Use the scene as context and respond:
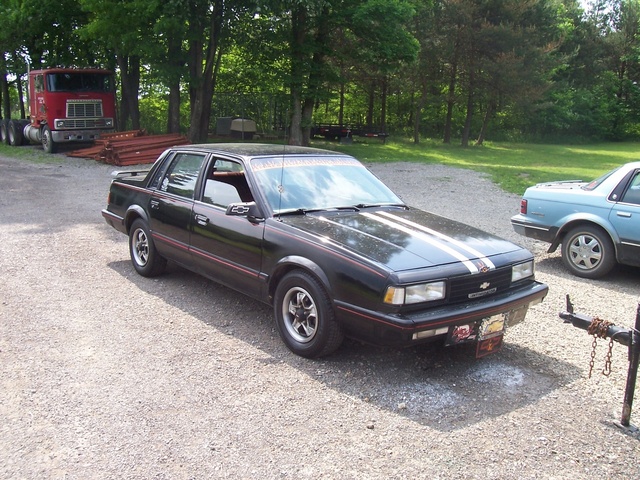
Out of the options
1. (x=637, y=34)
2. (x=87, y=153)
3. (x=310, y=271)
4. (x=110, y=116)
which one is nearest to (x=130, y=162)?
(x=87, y=153)

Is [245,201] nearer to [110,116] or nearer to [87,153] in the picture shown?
[87,153]

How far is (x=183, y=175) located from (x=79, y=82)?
55.5 ft

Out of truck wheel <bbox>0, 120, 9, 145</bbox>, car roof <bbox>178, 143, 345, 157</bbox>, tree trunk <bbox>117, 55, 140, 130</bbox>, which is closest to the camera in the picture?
car roof <bbox>178, 143, 345, 157</bbox>

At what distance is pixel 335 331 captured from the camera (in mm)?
4418

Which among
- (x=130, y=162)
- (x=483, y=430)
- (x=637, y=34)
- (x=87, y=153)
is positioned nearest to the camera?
(x=483, y=430)

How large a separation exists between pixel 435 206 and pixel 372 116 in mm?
29410

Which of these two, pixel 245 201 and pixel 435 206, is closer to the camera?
pixel 245 201

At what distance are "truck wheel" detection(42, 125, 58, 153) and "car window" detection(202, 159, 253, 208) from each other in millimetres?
17099

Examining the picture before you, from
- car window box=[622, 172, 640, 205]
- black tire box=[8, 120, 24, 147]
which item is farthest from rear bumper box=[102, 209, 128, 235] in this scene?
black tire box=[8, 120, 24, 147]

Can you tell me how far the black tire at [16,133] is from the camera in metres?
23.7

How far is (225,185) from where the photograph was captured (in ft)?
18.6

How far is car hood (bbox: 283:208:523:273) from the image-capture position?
4355mm

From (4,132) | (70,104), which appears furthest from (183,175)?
(4,132)

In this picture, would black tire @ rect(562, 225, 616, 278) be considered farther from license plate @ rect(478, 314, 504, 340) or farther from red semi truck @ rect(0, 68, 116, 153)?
red semi truck @ rect(0, 68, 116, 153)
